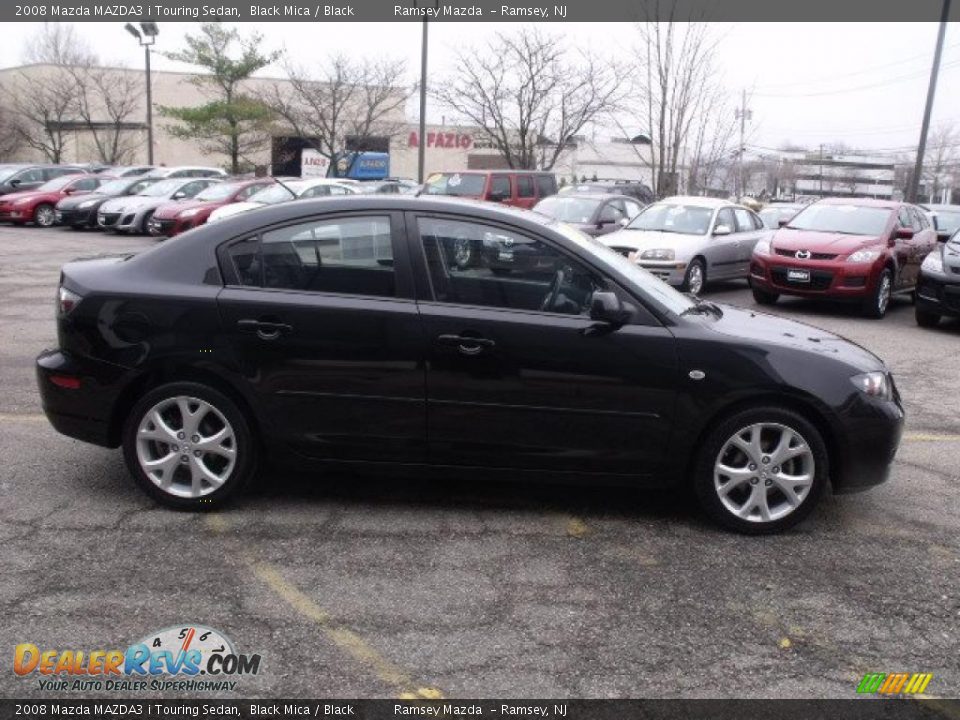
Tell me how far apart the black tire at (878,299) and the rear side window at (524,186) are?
8.70 meters

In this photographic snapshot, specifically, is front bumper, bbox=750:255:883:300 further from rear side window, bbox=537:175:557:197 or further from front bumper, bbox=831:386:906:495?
rear side window, bbox=537:175:557:197

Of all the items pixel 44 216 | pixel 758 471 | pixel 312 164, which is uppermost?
pixel 312 164

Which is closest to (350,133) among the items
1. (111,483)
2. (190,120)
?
(190,120)

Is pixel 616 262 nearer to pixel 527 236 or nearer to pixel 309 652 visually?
pixel 527 236

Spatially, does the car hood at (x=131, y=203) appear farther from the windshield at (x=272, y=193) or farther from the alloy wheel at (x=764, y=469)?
the alloy wheel at (x=764, y=469)

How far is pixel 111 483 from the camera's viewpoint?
4.91 meters

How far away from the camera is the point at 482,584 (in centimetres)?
388

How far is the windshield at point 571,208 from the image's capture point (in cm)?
1577

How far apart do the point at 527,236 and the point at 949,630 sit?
99.0 inches

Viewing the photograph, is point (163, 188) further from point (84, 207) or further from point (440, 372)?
point (440, 372)

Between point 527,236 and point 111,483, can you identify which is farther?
point 111,483

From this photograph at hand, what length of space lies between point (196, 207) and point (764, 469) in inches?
724

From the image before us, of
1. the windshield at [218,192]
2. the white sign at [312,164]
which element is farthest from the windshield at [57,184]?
the white sign at [312,164]

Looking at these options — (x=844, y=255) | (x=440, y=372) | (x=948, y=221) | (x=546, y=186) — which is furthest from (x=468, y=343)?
(x=948, y=221)
